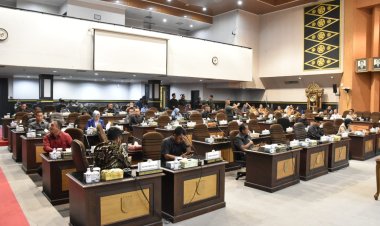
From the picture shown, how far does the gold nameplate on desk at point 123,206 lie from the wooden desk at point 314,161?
3.68 metres

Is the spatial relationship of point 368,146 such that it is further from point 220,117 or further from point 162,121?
point 162,121

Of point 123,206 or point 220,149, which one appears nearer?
point 123,206

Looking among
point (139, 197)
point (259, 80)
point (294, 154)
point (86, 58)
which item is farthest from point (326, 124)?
Result: point (259, 80)

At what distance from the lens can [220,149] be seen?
6.51 meters

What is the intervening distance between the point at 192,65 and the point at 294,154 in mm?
9539

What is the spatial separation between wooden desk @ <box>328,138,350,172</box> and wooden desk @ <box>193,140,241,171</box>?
2.07 meters

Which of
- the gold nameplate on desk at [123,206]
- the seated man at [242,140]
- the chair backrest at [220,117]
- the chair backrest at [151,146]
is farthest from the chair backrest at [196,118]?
the gold nameplate on desk at [123,206]

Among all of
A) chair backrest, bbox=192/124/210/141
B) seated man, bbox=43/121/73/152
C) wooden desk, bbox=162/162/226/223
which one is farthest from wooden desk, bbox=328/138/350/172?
seated man, bbox=43/121/73/152

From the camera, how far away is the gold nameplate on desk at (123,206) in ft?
10.4

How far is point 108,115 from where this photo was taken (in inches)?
442

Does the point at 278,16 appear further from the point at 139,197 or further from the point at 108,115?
the point at 139,197

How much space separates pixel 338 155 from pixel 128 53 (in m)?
8.50

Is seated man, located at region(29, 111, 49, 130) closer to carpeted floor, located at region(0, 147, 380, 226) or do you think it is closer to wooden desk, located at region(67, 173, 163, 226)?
carpeted floor, located at region(0, 147, 380, 226)

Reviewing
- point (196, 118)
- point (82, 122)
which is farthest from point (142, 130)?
point (196, 118)
